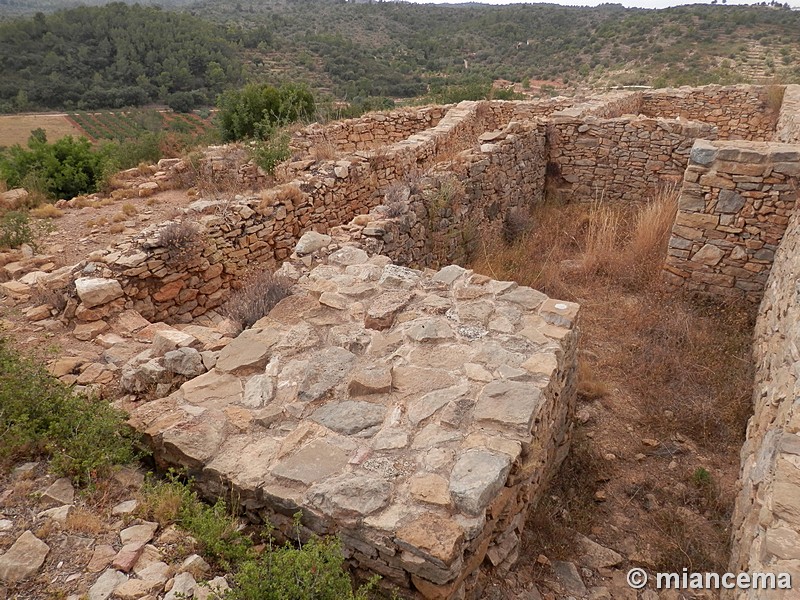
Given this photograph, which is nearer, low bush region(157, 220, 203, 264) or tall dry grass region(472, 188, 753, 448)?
tall dry grass region(472, 188, 753, 448)

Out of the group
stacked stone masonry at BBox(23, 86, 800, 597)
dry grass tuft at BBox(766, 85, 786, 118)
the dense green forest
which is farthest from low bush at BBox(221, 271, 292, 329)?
the dense green forest

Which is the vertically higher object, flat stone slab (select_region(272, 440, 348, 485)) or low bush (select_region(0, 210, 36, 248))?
flat stone slab (select_region(272, 440, 348, 485))

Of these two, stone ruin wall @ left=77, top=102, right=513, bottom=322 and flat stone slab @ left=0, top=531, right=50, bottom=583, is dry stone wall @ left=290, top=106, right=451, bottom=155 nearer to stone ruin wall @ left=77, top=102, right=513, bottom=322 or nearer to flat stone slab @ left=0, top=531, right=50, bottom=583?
stone ruin wall @ left=77, top=102, right=513, bottom=322

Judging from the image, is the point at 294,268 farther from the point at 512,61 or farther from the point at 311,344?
the point at 512,61

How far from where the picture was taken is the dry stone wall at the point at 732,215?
513 centimetres

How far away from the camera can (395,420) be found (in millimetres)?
2734

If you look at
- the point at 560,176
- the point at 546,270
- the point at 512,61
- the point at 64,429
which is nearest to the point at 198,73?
the point at 512,61

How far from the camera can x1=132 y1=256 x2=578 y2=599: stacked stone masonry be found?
2227 mm

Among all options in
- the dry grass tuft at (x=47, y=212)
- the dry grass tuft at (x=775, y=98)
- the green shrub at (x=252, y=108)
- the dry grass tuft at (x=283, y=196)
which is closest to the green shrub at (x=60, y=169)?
the dry grass tuft at (x=47, y=212)

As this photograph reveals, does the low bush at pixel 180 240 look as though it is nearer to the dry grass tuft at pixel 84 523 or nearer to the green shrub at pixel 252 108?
the dry grass tuft at pixel 84 523

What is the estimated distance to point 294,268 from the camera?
14.8 ft

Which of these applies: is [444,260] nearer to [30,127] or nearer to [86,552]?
[86,552]

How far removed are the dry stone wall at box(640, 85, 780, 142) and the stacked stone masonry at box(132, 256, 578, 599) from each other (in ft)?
34.7

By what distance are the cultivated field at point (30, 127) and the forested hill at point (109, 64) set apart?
1896mm
